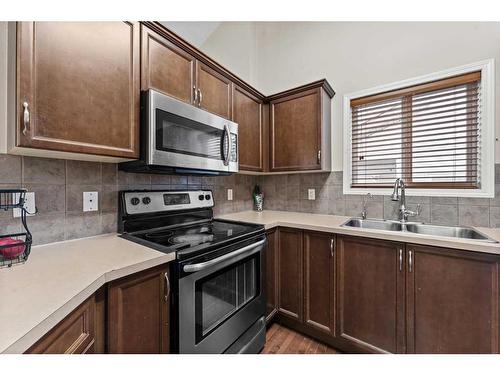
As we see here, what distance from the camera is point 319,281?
1663 mm

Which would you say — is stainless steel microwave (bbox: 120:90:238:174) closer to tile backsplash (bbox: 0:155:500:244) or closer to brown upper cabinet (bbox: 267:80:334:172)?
tile backsplash (bbox: 0:155:500:244)

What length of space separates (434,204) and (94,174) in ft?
7.73

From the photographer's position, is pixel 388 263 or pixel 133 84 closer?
pixel 133 84

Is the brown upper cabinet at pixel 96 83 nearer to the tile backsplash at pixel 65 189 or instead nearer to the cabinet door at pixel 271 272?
the tile backsplash at pixel 65 189

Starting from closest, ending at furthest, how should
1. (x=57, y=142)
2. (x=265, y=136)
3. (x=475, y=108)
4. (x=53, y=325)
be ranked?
(x=53, y=325) < (x=57, y=142) < (x=475, y=108) < (x=265, y=136)

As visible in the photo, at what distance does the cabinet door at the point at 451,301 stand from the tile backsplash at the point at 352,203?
59 centimetres

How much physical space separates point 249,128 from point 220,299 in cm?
147

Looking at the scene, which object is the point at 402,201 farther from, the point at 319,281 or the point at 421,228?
the point at 319,281

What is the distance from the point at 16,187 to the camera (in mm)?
1058

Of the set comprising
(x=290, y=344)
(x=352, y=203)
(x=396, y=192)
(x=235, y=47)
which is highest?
(x=235, y=47)

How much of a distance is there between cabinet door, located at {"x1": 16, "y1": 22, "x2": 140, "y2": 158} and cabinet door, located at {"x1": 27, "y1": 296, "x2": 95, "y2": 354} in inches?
26.3

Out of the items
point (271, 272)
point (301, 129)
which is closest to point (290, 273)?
point (271, 272)

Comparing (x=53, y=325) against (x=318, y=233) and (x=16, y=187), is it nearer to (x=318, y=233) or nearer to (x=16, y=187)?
(x=16, y=187)
